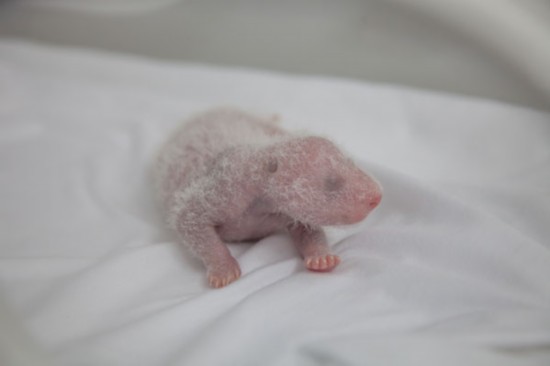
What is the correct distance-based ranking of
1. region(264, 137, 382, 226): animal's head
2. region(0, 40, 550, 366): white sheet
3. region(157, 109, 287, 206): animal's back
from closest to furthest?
1. region(0, 40, 550, 366): white sheet
2. region(264, 137, 382, 226): animal's head
3. region(157, 109, 287, 206): animal's back

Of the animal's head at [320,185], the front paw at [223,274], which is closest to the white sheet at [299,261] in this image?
the front paw at [223,274]

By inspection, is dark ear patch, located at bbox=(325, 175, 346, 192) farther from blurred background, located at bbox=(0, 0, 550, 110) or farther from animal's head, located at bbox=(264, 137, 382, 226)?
blurred background, located at bbox=(0, 0, 550, 110)

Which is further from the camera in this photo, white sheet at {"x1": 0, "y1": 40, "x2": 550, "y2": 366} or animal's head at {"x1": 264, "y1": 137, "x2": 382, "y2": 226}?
animal's head at {"x1": 264, "y1": 137, "x2": 382, "y2": 226}

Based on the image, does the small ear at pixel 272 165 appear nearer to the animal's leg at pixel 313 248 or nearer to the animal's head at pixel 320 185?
the animal's head at pixel 320 185

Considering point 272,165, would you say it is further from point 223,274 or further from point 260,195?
point 223,274

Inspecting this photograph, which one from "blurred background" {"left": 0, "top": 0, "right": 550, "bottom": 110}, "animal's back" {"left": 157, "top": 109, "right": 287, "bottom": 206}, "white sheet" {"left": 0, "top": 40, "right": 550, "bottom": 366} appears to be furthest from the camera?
"blurred background" {"left": 0, "top": 0, "right": 550, "bottom": 110}

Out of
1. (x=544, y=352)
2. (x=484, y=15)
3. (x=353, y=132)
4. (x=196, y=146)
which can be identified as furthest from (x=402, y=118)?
(x=544, y=352)

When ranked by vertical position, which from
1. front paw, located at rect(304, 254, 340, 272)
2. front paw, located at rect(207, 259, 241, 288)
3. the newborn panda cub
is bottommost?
front paw, located at rect(207, 259, 241, 288)

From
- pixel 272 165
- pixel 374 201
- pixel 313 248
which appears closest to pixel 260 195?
pixel 272 165

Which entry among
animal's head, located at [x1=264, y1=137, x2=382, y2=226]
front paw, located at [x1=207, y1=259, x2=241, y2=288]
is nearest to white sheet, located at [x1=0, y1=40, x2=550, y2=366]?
front paw, located at [x1=207, y1=259, x2=241, y2=288]
